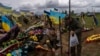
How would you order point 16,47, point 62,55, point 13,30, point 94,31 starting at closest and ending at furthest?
point 62,55 → point 16,47 → point 13,30 → point 94,31

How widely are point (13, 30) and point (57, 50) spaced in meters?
4.02

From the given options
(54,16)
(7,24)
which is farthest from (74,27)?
(7,24)

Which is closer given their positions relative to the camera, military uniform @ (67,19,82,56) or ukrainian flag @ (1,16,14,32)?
military uniform @ (67,19,82,56)

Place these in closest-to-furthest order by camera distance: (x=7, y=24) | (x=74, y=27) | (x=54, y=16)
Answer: (x=74, y=27) < (x=54, y=16) < (x=7, y=24)

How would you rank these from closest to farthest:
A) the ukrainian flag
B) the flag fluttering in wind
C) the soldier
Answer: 1. the soldier
2. the flag fluttering in wind
3. the ukrainian flag

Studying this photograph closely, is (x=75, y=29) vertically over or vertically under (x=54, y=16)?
over

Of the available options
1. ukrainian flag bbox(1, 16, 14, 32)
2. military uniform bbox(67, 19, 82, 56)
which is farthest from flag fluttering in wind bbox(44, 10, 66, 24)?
military uniform bbox(67, 19, 82, 56)

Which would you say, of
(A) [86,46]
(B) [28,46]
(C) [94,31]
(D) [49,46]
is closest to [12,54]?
(B) [28,46]

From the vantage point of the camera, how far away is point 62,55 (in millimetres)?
9125

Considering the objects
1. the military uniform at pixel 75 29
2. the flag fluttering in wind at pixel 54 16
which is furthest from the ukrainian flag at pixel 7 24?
the military uniform at pixel 75 29

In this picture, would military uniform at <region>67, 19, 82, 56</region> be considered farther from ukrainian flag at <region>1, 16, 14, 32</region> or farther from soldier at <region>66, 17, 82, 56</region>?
ukrainian flag at <region>1, 16, 14, 32</region>

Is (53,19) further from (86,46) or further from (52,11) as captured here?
(86,46)

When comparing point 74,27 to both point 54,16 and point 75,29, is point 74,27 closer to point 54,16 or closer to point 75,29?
point 75,29

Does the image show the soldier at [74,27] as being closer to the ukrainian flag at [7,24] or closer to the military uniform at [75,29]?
the military uniform at [75,29]
